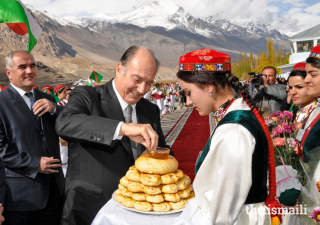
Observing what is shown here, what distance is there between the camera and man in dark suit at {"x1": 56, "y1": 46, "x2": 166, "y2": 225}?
1765 millimetres

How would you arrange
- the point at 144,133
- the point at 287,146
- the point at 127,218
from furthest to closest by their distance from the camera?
the point at 287,146
the point at 144,133
the point at 127,218

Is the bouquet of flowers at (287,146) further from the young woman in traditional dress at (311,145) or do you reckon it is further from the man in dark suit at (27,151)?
the man in dark suit at (27,151)

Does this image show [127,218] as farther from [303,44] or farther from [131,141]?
[303,44]

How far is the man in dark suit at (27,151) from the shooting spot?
94.7 inches

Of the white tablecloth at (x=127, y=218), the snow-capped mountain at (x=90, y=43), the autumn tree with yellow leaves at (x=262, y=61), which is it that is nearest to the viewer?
the white tablecloth at (x=127, y=218)

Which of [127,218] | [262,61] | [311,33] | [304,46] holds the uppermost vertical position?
[262,61]

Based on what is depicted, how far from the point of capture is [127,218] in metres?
1.53

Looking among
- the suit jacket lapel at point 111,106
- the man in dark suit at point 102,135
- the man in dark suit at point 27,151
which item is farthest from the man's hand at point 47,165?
the suit jacket lapel at point 111,106

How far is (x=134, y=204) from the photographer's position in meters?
1.56

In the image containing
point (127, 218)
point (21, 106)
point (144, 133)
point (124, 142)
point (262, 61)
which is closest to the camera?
point (127, 218)

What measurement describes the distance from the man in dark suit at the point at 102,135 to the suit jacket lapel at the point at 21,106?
69 centimetres

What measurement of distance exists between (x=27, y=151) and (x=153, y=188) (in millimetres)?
1473

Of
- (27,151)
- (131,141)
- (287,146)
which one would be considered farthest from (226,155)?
(27,151)

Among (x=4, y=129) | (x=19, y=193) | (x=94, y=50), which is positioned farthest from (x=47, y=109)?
(x=94, y=50)
